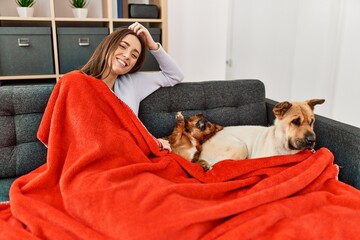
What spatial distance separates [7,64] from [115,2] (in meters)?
0.87

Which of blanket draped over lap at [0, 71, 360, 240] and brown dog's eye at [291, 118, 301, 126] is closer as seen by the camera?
blanket draped over lap at [0, 71, 360, 240]

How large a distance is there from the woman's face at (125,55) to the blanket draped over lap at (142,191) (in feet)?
0.49

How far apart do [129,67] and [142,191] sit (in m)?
0.67

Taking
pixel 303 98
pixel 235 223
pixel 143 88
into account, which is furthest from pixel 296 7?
pixel 235 223

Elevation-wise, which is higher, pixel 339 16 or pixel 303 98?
pixel 339 16

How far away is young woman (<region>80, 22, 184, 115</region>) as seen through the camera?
1.42 metres

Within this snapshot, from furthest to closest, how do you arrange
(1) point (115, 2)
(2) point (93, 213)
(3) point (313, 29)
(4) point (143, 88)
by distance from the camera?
(3) point (313, 29)
(1) point (115, 2)
(4) point (143, 88)
(2) point (93, 213)

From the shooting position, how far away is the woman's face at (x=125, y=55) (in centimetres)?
141

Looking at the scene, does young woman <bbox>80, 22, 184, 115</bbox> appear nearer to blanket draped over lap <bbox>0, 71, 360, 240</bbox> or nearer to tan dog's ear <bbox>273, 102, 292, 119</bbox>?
blanket draped over lap <bbox>0, 71, 360, 240</bbox>

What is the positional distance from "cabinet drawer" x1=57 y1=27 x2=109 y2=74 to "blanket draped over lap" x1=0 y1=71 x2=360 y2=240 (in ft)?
2.75

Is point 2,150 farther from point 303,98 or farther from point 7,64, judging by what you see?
point 303,98

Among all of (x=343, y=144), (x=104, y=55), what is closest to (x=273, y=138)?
(x=343, y=144)

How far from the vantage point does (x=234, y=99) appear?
5.71ft

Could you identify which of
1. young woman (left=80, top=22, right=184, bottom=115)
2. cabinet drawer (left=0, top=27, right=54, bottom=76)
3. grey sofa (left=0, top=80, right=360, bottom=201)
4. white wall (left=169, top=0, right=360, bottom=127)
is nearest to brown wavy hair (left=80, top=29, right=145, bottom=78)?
young woman (left=80, top=22, right=184, bottom=115)
